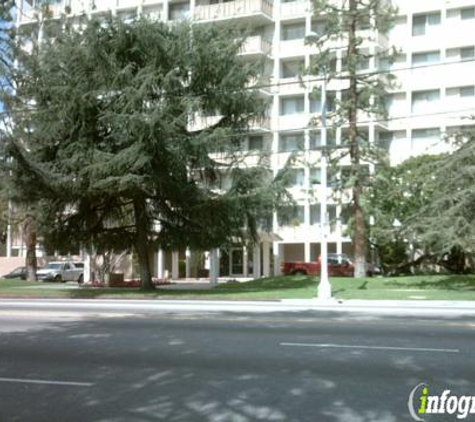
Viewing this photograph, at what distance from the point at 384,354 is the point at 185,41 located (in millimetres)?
21359

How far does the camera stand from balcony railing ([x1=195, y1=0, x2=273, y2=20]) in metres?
48.0

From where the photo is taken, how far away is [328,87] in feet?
152

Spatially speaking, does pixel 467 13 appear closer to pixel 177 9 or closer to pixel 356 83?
pixel 356 83

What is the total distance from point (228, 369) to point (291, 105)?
138 feet

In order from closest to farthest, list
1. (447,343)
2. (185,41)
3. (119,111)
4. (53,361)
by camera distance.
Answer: (53,361) < (447,343) < (119,111) < (185,41)

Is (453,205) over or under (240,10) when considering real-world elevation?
under

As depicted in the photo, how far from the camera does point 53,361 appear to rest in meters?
9.71

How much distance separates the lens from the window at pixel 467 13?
46.9 meters

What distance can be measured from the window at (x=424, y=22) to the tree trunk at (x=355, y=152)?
16.7 metres

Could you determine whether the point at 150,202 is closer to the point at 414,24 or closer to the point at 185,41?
the point at 185,41

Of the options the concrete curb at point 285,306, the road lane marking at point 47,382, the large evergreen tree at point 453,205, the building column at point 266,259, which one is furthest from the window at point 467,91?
the road lane marking at point 47,382

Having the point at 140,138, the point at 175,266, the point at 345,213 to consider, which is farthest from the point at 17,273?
the point at 140,138

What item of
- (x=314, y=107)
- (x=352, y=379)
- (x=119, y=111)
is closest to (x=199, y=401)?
(x=352, y=379)

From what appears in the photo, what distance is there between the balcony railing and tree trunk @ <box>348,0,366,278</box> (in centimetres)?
1566
